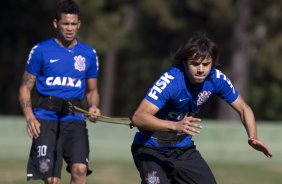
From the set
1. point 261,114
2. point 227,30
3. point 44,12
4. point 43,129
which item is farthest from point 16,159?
point 261,114

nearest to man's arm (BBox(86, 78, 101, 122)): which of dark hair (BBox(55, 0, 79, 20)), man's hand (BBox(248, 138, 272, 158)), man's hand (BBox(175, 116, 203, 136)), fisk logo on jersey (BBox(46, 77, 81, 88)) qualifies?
fisk logo on jersey (BBox(46, 77, 81, 88))

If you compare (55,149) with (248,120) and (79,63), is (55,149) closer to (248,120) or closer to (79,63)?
(79,63)

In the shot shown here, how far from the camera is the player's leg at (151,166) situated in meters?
8.23

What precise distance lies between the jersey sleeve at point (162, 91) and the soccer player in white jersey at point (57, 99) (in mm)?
1846

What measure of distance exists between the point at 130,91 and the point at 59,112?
35.4m

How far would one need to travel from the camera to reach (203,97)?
8344mm

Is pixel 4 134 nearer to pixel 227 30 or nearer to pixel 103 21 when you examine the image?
pixel 103 21

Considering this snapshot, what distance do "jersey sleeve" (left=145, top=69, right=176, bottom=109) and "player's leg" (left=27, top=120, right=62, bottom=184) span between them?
6.68 ft

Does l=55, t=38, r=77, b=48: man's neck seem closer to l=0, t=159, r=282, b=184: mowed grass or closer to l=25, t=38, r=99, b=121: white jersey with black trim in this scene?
l=25, t=38, r=99, b=121: white jersey with black trim

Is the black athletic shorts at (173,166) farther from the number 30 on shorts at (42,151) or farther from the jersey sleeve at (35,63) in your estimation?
the jersey sleeve at (35,63)

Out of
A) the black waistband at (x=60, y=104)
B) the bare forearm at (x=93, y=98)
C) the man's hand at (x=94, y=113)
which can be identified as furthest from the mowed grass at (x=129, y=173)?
the black waistband at (x=60, y=104)

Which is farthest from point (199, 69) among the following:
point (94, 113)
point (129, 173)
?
point (129, 173)

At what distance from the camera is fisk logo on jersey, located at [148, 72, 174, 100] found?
312 inches

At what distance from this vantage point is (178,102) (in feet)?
27.0
